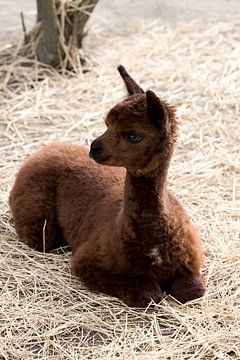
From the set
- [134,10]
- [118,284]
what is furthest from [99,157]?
[134,10]

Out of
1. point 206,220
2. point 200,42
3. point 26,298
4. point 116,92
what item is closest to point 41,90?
point 116,92

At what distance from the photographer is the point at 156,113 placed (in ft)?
13.1

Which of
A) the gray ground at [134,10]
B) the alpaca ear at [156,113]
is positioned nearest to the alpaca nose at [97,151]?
the alpaca ear at [156,113]

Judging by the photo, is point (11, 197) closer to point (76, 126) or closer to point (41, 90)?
point (76, 126)

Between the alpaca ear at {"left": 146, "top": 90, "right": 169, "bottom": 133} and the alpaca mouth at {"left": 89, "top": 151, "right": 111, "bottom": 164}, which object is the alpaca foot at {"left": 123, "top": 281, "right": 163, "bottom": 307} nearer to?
the alpaca mouth at {"left": 89, "top": 151, "right": 111, "bottom": 164}


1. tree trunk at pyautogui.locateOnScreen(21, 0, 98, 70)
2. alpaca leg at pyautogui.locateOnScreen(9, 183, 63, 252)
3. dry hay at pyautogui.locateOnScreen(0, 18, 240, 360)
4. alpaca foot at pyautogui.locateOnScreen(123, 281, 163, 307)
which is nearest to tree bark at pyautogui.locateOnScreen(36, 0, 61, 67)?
tree trunk at pyautogui.locateOnScreen(21, 0, 98, 70)

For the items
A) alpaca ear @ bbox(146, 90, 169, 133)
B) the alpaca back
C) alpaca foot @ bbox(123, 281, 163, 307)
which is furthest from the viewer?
the alpaca back

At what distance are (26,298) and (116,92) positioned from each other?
317 cm

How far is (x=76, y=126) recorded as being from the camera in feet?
21.9

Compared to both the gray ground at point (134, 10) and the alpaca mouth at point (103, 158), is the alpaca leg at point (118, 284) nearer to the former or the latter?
the alpaca mouth at point (103, 158)

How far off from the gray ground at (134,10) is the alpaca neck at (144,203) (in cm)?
513

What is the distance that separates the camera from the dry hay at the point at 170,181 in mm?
4141

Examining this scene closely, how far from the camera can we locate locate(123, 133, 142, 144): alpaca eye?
403cm

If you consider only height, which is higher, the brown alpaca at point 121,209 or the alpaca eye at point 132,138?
the alpaca eye at point 132,138
